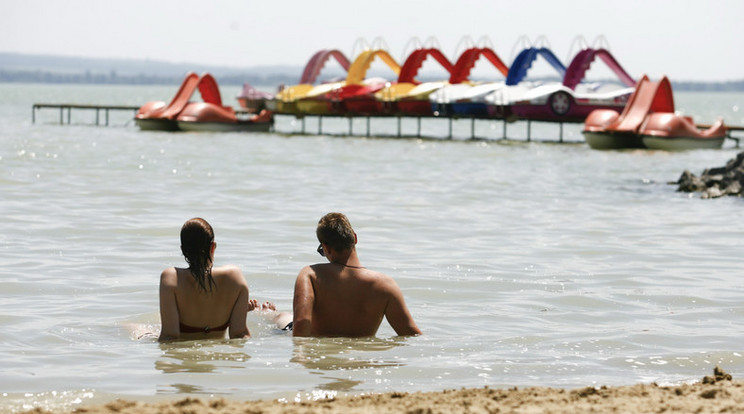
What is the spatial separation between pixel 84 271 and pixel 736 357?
6.71 meters

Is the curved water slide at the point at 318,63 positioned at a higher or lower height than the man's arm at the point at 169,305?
higher

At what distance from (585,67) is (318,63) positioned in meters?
17.4

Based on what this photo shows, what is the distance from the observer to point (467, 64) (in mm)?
49688

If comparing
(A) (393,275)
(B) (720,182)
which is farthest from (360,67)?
(A) (393,275)

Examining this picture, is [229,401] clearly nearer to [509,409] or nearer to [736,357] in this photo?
[509,409]

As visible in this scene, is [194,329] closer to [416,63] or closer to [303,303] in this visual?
[303,303]

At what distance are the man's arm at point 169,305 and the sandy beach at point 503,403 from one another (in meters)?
1.36

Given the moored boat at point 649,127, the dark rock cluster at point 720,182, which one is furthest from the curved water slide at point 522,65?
the dark rock cluster at point 720,182

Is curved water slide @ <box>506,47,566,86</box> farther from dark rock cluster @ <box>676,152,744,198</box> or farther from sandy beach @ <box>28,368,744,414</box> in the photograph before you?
sandy beach @ <box>28,368,744,414</box>

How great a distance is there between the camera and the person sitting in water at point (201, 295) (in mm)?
6852

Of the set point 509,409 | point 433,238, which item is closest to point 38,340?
point 509,409

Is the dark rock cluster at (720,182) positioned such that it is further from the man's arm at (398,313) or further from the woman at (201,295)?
the woman at (201,295)

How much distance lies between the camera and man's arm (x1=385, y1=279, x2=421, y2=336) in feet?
23.9

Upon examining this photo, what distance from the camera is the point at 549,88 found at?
44875 millimetres
